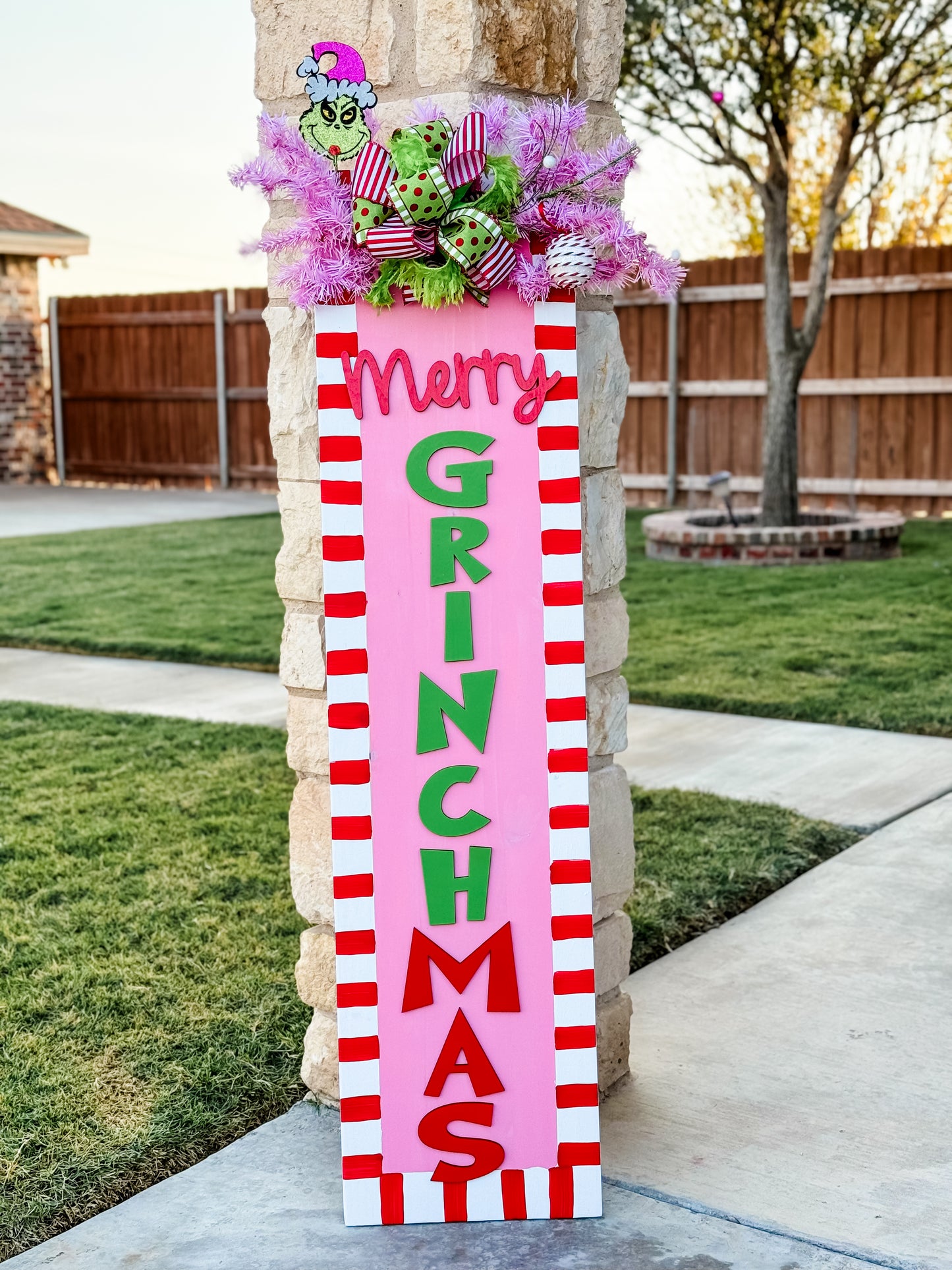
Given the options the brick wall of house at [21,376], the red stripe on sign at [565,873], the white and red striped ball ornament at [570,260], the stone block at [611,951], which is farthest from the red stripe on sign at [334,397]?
the brick wall of house at [21,376]

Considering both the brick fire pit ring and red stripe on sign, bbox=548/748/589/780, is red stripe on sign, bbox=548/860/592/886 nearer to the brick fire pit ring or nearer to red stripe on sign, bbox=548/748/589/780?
red stripe on sign, bbox=548/748/589/780

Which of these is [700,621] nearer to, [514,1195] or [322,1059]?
[322,1059]

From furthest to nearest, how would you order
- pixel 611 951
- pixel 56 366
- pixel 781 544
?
pixel 56 366, pixel 781 544, pixel 611 951

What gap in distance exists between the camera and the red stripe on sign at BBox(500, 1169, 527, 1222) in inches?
92.4

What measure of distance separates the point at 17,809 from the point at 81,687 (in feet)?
6.52

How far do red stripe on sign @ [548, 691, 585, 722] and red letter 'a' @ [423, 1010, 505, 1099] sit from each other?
0.51m

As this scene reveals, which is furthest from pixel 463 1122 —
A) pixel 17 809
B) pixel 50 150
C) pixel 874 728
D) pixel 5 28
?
pixel 50 150

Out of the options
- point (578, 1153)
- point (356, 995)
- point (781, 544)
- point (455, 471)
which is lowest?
point (578, 1153)

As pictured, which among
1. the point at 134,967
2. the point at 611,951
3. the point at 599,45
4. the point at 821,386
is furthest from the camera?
the point at 821,386

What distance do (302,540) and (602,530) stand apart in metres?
0.54

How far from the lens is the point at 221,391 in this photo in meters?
16.6

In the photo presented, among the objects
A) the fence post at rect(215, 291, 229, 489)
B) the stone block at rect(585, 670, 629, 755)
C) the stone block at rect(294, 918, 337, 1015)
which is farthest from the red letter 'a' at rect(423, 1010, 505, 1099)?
the fence post at rect(215, 291, 229, 489)

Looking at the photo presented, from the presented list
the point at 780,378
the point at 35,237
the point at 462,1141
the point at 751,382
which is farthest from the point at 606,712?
the point at 35,237

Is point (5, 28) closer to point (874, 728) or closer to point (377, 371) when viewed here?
point (874, 728)
